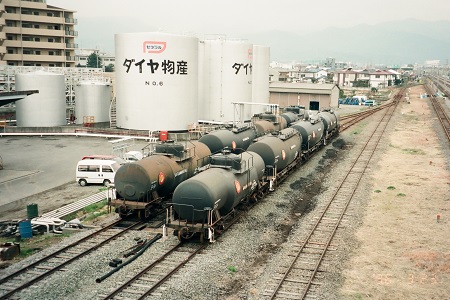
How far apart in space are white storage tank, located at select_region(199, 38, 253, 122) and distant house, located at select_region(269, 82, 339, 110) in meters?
26.3

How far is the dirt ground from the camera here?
17016mm

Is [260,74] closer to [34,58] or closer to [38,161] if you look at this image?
[38,161]

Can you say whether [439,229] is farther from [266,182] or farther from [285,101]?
[285,101]

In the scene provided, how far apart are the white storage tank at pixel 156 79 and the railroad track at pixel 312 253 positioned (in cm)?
2545

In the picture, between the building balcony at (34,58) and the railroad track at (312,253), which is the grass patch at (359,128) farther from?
the building balcony at (34,58)

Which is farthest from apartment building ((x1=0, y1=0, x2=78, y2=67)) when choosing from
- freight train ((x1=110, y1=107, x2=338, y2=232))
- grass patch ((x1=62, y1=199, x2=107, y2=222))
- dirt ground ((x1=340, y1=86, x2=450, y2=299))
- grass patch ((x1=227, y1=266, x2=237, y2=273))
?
grass patch ((x1=227, y1=266, x2=237, y2=273))

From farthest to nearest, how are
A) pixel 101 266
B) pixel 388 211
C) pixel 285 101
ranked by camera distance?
pixel 285 101, pixel 388 211, pixel 101 266

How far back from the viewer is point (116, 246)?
20641mm

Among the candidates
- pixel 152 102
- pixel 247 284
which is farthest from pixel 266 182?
pixel 152 102

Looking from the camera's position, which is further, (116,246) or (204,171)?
(204,171)

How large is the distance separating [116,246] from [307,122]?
24630mm

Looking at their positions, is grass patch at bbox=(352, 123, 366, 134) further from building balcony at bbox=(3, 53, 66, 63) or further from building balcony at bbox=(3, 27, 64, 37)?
building balcony at bbox=(3, 27, 64, 37)

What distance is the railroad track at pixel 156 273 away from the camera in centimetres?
1605

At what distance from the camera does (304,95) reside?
8662 centimetres
